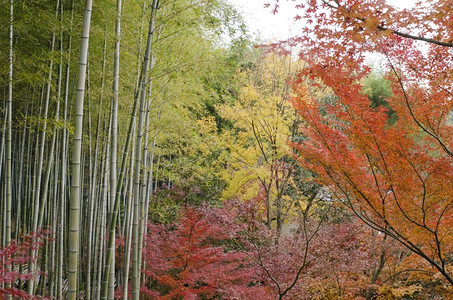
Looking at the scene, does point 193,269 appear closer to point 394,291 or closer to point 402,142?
point 394,291

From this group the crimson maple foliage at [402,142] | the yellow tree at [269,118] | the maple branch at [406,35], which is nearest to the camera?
the maple branch at [406,35]

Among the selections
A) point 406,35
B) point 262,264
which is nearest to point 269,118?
point 262,264

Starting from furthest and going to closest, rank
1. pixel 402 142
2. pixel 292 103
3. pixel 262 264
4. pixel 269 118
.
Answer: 1. pixel 269 118
2. pixel 262 264
3. pixel 292 103
4. pixel 402 142

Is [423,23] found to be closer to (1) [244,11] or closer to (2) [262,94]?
(1) [244,11]

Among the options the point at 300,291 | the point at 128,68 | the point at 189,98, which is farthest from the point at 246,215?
the point at 128,68

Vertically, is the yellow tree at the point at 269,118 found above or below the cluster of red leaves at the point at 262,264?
above

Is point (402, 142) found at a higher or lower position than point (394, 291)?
higher

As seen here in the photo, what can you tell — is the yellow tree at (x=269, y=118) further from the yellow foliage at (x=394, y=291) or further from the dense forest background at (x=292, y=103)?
the yellow foliage at (x=394, y=291)

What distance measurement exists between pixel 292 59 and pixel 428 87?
205 inches

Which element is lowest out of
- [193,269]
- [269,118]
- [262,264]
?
[193,269]

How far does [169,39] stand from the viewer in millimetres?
4996

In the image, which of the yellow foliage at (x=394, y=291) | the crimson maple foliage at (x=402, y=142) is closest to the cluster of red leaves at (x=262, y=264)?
the yellow foliage at (x=394, y=291)

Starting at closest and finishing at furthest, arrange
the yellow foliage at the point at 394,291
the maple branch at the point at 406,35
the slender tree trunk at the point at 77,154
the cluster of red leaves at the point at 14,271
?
the maple branch at the point at 406,35
the slender tree trunk at the point at 77,154
the cluster of red leaves at the point at 14,271
the yellow foliage at the point at 394,291

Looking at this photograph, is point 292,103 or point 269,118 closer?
point 292,103
